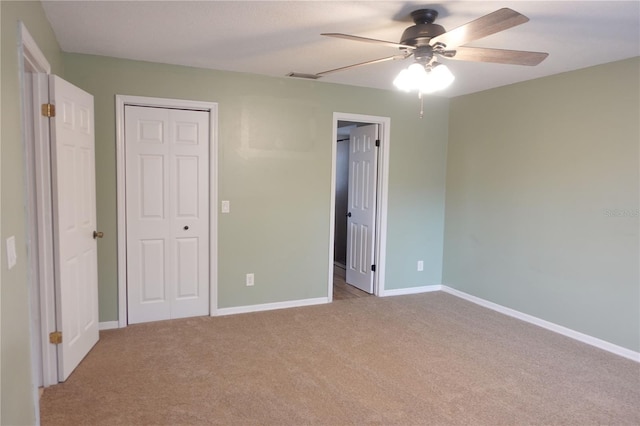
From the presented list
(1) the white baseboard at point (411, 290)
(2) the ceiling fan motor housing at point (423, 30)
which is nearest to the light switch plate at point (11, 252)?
(2) the ceiling fan motor housing at point (423, 30)

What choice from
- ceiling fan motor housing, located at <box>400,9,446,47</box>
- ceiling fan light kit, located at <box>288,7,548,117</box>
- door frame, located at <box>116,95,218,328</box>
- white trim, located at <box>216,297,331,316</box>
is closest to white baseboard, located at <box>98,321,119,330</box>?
door frame, located at <box>116,95,218,328</box>

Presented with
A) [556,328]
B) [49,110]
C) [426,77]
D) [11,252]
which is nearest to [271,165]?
[49,110]

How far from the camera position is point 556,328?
3918mm

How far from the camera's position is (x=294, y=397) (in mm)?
2691

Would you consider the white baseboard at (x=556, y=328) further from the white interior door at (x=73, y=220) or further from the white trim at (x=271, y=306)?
the white interior door at (x=73, y=220)

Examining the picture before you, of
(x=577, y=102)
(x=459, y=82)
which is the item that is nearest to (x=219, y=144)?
(x=459, y=82)

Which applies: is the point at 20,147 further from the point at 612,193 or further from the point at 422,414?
the point at 612,193

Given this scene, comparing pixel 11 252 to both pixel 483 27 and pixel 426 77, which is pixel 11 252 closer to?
pixel 426 77

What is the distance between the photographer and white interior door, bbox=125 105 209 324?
3.79m

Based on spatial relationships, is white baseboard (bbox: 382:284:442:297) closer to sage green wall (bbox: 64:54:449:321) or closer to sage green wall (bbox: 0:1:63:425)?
sage green wall (bbox: 64:54:449:321)

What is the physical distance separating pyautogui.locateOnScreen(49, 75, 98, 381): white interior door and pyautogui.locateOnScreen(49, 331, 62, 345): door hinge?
0.02 metres

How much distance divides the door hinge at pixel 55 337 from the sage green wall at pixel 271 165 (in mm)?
982

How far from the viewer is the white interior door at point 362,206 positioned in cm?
498

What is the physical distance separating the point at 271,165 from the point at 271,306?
148cm
